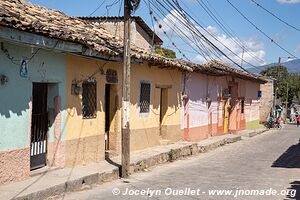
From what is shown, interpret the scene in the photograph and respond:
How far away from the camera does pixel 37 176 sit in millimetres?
9031

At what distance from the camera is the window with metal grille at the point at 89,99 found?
11109mm

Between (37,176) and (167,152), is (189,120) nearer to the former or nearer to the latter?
(167,152)

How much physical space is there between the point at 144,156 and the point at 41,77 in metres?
4.65

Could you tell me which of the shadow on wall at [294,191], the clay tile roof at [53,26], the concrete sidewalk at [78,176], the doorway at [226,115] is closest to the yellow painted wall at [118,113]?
the concrete sidewalk at [78,176]

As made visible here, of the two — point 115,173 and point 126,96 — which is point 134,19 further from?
point 115,173

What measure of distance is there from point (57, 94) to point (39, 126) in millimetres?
810

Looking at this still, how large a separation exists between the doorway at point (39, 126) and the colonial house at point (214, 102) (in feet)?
30.1

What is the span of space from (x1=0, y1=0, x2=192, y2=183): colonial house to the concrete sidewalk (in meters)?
0.32

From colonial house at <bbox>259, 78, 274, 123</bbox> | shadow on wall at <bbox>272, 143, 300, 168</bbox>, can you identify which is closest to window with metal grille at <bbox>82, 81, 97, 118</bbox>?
shadow on wall at <bbox>272, 143, 300, 168</bbox>

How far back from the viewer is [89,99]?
1138cm

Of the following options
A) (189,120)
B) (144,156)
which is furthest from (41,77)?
(189,120)

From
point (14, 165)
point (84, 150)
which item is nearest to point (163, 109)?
point (84, 150)

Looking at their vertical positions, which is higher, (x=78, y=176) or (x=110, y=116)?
(x=110, y=116)

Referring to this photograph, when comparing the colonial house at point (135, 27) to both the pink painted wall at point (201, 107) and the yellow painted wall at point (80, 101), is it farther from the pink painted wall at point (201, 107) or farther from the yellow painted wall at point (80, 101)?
the yellow painted wall at point (80, 101)
